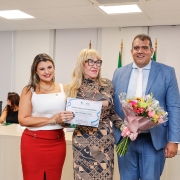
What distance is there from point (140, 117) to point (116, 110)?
16.0 inches

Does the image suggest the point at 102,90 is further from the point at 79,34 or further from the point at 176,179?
the point at 79,34

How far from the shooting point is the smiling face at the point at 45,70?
7.52 ft

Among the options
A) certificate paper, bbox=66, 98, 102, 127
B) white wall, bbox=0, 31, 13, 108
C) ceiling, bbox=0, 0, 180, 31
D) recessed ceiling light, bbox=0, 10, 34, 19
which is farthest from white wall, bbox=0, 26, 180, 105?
certificate paper, bbox=66, 98, 102, 127

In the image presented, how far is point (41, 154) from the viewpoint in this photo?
2.29 meters

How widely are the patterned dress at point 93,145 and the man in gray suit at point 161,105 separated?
235 millimetres

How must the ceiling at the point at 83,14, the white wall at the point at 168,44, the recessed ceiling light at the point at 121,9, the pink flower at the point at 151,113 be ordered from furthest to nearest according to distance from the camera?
the white wall at the point at 168,44 < the recessed ceiling light at the point at 121,9 < the ceiling at the point at 83,14 < the pink flower at the point at 151,113

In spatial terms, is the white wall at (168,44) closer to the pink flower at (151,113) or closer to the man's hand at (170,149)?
the man's hand at (170,149)

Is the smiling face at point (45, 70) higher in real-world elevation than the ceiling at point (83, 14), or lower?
lower

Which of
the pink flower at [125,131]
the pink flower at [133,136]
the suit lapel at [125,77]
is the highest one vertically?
the suit lapel at [125,77]

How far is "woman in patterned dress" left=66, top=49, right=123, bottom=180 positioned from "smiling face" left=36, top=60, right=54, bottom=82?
211mm

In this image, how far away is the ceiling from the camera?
473 cm

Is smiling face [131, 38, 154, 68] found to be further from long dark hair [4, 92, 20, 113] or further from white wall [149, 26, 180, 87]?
white wall [149, 26, 180, 87]

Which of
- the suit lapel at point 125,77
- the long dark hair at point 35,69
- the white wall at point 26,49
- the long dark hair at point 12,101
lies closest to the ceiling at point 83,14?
the white wall at point 26,49

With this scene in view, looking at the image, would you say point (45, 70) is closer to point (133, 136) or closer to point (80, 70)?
point (80, 70)
